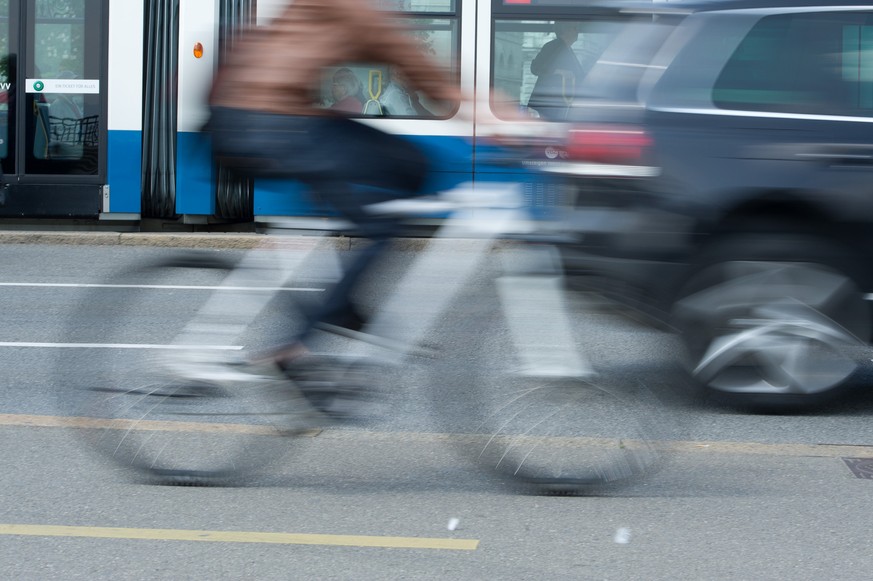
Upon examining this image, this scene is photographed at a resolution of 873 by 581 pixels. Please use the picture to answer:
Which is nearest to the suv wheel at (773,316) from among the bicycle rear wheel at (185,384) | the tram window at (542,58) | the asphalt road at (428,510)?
the asphalt road at (428,510)

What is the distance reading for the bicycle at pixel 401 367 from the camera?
4324 mm

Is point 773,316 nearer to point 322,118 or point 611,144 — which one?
point 611,144

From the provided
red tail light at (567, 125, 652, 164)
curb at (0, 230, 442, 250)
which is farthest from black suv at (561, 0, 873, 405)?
curb at (0, 230, 442, 250)

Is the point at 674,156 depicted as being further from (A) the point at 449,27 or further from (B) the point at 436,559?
(A) the point at 449,27

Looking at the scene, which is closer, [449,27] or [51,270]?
[51,270]

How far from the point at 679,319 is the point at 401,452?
139 centimetres

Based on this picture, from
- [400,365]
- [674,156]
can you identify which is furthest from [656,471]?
[674,156]

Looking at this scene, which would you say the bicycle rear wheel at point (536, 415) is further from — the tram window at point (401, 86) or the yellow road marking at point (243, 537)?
the tram window at point (401, 86)

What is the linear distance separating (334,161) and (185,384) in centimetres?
88

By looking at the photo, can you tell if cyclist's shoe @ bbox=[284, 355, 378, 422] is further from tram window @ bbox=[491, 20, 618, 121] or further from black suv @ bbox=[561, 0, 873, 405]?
tram window @ bbox=[491, 20, 618, 121]

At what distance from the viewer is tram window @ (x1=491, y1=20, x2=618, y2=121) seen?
12836mm

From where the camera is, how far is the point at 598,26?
13000mm

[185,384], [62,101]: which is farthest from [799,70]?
[62,101]

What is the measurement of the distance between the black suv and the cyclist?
1.35 metres
